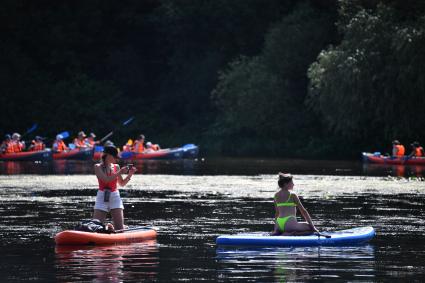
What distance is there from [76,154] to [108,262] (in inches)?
1436

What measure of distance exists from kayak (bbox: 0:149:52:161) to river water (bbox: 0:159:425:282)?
933 centimetres

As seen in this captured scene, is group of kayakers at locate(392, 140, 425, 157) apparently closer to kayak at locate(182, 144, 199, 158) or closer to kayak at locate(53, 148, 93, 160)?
kayak at locate(182, 144, 199, 158)

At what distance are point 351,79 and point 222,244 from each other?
31113 mm

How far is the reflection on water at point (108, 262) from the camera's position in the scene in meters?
15.1

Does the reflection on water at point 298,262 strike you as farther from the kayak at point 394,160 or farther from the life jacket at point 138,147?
the life jacket at point 138,147

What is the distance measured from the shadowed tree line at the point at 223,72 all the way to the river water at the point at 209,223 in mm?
8522

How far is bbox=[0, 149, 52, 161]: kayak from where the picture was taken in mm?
49688

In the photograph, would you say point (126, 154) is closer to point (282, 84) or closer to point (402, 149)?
point (282, 84)

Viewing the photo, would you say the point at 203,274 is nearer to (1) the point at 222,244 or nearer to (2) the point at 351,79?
(1) the point at 222,244

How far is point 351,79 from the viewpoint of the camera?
48.1 meters

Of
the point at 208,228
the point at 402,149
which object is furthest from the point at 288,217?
the point at 402,149

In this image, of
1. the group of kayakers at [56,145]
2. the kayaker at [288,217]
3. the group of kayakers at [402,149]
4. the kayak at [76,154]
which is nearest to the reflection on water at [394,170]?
the group of kayakers at [402,149]

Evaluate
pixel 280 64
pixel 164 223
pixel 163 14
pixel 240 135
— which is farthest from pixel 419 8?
pixel 164 223

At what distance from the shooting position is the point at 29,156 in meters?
50.0
